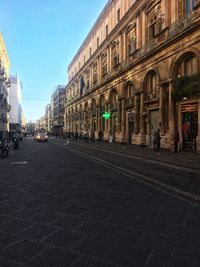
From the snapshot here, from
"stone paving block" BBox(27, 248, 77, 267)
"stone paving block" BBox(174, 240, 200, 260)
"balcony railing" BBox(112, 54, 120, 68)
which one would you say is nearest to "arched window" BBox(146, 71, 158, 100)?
"balcony railing" BBox(112, 54, 120, 68)

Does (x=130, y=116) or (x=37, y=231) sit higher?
(x=130, y=116)

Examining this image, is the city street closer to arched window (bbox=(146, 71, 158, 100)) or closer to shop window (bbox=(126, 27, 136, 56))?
arched window (bbox=(146, 71, 158, 100))

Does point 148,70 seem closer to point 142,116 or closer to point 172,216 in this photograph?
point 142,116

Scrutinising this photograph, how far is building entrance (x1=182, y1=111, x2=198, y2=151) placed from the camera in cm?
1942

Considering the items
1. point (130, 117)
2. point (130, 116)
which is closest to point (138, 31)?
point (130, 116)

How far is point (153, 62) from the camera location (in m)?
24.3

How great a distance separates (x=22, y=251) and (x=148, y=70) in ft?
78.8

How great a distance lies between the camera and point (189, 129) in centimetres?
2009

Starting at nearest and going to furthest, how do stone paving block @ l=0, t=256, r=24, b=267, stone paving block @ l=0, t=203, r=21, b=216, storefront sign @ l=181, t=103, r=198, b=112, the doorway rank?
1. stone paving block @ l=0, t=256, r=24, b=267
2. stone paving block @ l=0, t=203, r=21, b=216
3. storefront sign @ l=181, t=103, r=198, b=112
4. the doorway

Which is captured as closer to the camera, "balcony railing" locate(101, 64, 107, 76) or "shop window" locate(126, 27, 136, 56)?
"shop window" locate(126, 27, 136, 56)

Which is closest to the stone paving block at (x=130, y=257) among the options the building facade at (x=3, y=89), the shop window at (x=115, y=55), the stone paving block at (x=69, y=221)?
the stone paving block at (x=69, y=221)

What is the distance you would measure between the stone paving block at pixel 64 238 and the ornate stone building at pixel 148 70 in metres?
16.1

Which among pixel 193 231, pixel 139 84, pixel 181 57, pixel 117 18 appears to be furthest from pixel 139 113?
pixel 193 231

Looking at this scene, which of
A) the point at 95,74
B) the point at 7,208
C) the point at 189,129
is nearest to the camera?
the point at 7,208
